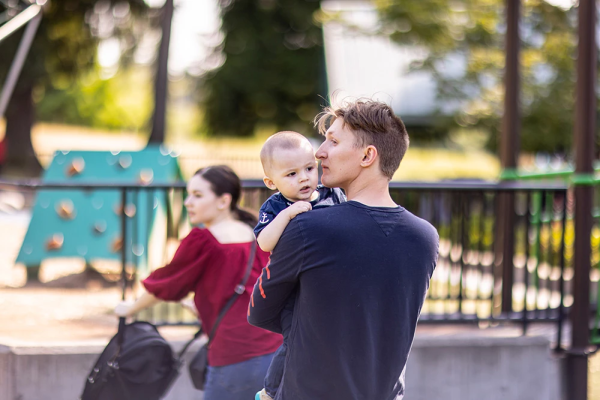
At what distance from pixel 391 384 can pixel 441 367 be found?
2995mm

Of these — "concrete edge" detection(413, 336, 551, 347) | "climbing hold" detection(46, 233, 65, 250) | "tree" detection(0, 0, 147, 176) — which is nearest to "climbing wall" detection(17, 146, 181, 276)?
"climbing hold" detection(46, 233, 65, 250)

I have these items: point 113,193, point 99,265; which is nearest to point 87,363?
point 113,193

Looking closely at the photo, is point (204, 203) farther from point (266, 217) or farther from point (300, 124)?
point (300, 124)

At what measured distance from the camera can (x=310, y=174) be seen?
7.74ft

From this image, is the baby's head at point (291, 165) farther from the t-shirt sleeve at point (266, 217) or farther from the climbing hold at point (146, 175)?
the climbing hold at point (146, 175)

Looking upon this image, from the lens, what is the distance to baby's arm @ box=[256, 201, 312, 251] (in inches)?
84.7

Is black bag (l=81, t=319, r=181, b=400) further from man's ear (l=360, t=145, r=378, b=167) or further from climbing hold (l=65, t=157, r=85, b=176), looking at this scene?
climbing hold (l=65, t=157, r=85, b=176)

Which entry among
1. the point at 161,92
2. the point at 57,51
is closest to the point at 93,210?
the point at 161,92

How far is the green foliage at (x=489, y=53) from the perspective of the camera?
20.4 meters

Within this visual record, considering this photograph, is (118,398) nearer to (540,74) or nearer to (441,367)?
(441,367)

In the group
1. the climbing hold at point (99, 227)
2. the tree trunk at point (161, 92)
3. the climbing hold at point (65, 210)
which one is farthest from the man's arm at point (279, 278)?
the tree trunk at point (161, 92)

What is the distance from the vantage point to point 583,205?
17.2ft

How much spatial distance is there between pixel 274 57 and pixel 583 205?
105 ft

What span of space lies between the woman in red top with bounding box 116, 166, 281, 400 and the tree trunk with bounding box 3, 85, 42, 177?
2130 cm
